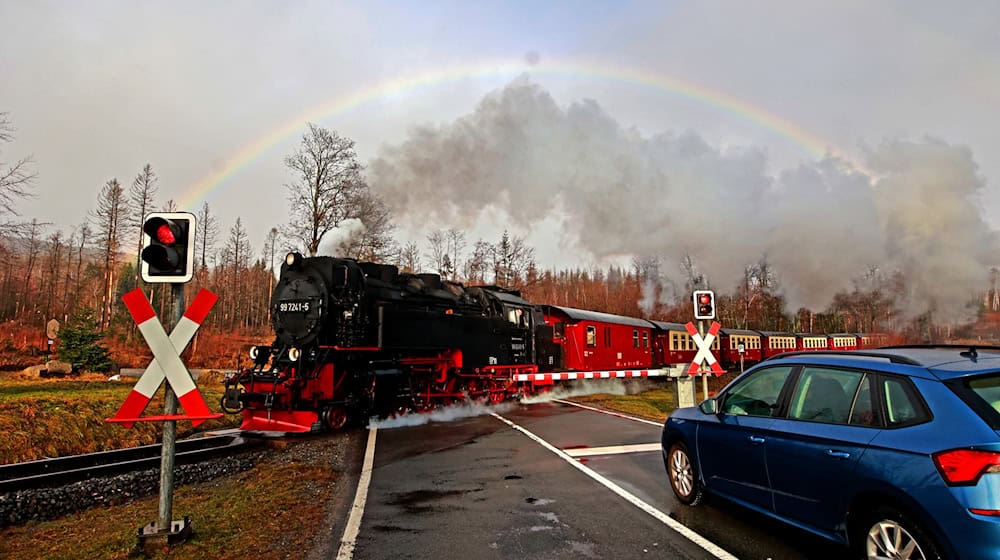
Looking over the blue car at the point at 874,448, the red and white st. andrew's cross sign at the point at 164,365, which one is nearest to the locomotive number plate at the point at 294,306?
the red and white st. andrew's cross sign at the point at 164,365

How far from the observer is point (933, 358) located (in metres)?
4.05

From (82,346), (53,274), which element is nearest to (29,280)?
(53,274)

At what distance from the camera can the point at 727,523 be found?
17.4ft

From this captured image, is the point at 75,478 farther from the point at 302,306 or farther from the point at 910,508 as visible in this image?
the point at 910,508

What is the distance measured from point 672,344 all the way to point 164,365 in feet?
91.6

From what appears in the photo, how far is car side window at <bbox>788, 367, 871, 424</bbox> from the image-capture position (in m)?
4.21

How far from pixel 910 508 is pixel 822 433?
808mm

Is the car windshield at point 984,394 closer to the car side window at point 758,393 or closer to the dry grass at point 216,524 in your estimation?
the car side window at point 758,393

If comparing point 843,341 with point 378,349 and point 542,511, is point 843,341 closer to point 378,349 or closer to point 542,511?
point 378,349

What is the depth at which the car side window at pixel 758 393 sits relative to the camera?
16.2ft

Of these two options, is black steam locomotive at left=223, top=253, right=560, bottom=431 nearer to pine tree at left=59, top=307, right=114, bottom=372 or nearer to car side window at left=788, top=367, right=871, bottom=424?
car side window at left=788, top=367, right=871, bottom=424

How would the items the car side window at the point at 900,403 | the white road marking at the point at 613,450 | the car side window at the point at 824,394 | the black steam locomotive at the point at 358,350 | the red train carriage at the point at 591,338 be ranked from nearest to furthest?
the car side window at the point at 900,403 → the car side window at the point at 824,394 → the white road marking at the point at 613,450 → the black steam locomotive at the point at 358,350 → the red train carriage at the point at 591,338

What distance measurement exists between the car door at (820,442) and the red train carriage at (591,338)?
1701 cm

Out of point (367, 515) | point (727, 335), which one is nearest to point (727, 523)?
point (367, 515)
